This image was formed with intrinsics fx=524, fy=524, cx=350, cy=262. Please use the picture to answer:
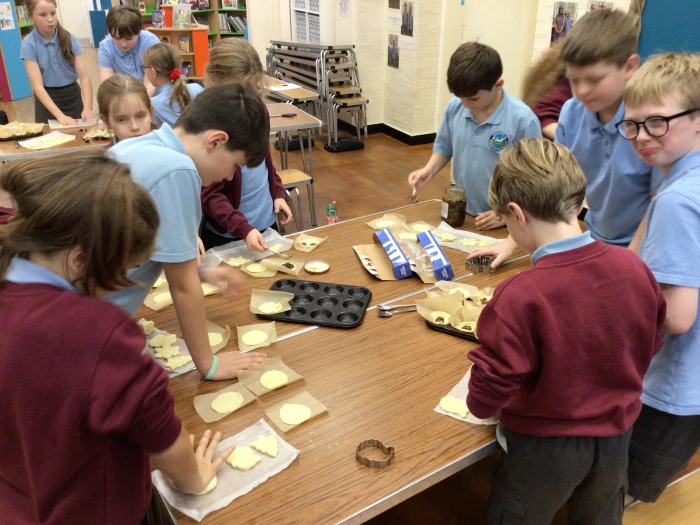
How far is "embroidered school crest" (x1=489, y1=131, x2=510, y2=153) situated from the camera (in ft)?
6.73

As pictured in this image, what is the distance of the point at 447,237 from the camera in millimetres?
1999

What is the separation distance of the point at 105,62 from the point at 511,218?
3460mm

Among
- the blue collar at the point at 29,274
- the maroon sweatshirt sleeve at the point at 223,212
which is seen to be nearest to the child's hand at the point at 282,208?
the maroon sweatshirt sleeve at the point at 223,212

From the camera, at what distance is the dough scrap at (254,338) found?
1431mm

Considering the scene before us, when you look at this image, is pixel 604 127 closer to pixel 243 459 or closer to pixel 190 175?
pixel 190 175

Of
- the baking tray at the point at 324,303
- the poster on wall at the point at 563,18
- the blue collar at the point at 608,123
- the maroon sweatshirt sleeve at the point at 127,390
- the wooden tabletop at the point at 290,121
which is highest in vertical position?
the poster on wall at the point at 563,18

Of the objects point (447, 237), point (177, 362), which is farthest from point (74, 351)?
point (447, 237)

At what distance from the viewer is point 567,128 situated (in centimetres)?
184

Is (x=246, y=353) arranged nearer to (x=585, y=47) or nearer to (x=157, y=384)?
(x=157, y=384)

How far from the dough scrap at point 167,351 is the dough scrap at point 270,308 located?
0.87 feet

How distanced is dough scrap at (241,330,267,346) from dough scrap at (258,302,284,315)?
9 cm

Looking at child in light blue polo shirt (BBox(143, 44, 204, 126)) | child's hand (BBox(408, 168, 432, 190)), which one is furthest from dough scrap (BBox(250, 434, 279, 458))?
child in light blue polo shirt (BBox(143, 44, 204, 126))

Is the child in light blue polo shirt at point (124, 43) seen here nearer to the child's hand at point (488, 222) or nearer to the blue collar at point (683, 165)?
the child's hand at point (488, 222)

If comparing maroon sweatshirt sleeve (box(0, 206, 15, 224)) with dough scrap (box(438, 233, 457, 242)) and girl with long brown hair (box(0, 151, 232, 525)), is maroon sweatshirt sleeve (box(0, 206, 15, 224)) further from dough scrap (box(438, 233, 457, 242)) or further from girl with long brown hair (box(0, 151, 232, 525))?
dough scrap (box(438, 233, 457, 242))
